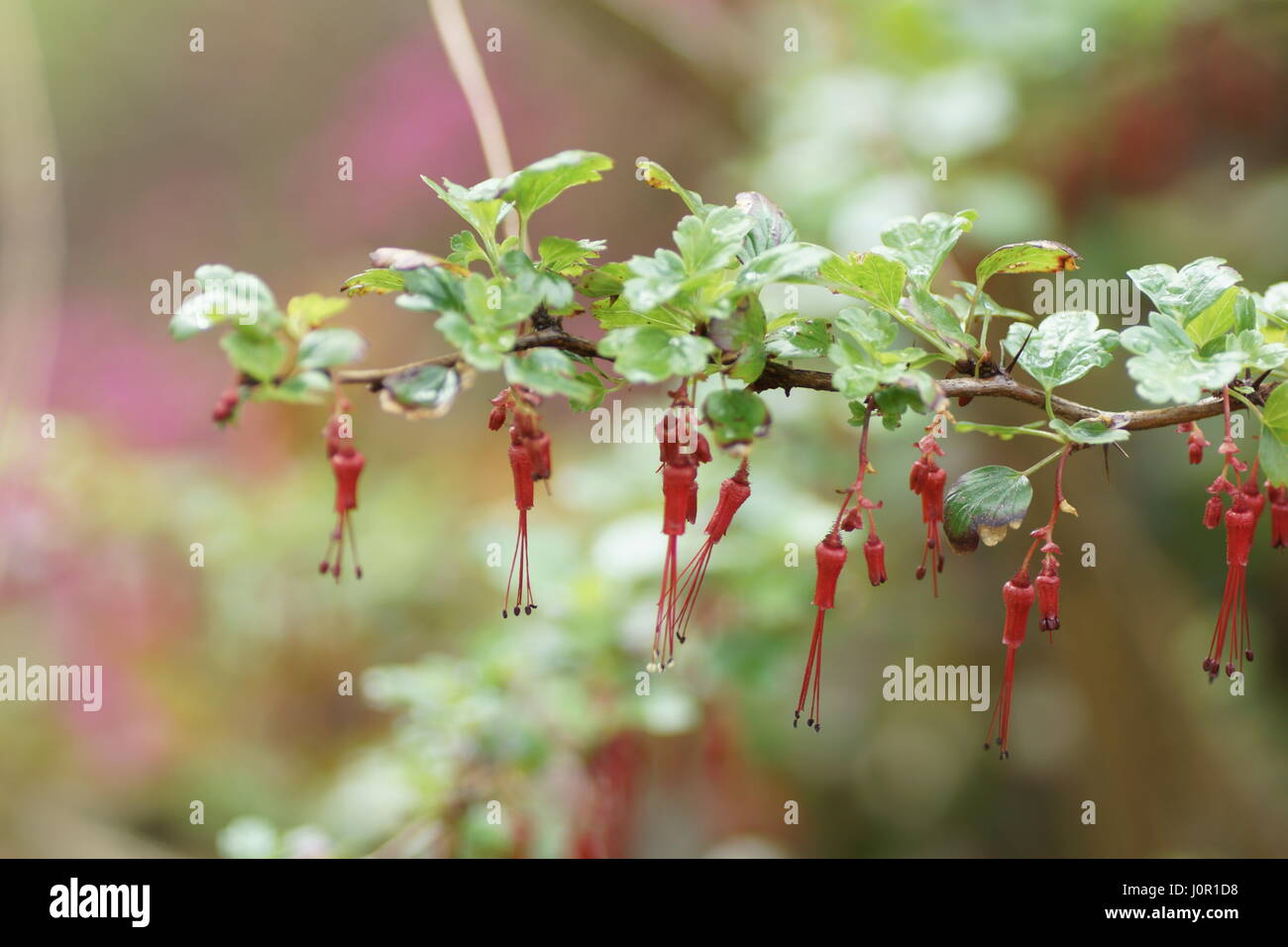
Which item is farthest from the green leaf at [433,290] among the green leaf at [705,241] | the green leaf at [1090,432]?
the green leaf at [1090,432]

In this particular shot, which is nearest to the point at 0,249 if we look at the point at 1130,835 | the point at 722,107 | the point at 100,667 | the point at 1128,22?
the point at 100,667

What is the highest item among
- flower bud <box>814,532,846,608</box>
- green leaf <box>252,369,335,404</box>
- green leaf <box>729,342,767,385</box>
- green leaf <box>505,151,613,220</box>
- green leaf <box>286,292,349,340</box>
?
green leaf <box>505,151,613,220</box>

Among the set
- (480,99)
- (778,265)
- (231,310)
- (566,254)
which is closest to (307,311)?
(231,310)

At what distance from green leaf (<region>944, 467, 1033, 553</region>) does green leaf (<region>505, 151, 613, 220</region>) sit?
281 millimetres

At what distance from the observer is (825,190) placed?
1606mm

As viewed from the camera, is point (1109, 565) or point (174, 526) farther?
point (174, 526)

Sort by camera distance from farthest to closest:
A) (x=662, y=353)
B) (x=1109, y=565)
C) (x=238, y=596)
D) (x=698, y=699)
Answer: (x=238, y=596) < (x=1109, y=565) < (x=698, y=699) < (x=662, y=353)

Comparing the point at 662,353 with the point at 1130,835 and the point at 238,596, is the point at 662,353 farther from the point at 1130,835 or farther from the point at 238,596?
the point at 1130,835

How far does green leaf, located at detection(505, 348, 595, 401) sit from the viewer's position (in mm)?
501

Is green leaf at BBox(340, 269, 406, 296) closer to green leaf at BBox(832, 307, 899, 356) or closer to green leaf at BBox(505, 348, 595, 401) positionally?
green leaf at BBox(505, 348, 595, 401)

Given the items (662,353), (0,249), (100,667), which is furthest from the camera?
(0,249)

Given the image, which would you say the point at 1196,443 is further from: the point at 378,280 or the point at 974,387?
the point at 378,280

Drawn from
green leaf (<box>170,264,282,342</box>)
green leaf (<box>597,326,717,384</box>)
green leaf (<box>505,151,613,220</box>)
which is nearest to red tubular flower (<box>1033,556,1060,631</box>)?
green leaf (<box>597,326,717,384</box>)

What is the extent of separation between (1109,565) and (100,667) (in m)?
2.06
